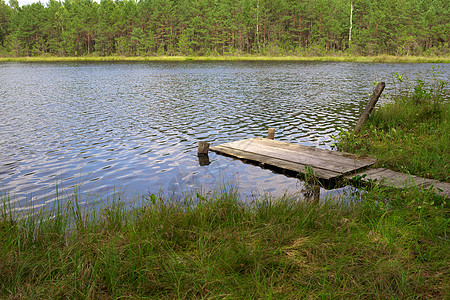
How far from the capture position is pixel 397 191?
17.8 ft

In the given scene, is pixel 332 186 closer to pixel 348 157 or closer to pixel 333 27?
pixel 348 157

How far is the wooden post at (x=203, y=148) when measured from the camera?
9.79m

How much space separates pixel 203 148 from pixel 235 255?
656 cm

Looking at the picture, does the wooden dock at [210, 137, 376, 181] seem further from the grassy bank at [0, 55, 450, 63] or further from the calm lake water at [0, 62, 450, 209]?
the grassy bank at [0, 55, 450, 63]

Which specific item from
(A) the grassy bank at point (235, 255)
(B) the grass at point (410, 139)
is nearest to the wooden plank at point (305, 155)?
(B) the grass at point (410, 139)

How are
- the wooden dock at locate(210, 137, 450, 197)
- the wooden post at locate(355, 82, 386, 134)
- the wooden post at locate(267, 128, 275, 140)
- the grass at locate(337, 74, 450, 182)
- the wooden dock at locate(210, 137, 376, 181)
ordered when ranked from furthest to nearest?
1. the wooden post at locate(267, 128, 275, 140)
2. the wooden post at locate(355, 82, 386, 134)
3. the wooden dock at locate(210, 137, 376, 181)
4. the grass at locate(337, 74, 450, 182)
5. the wooden dock at locate(210, 137, 450, 197)

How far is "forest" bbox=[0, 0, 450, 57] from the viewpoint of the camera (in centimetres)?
6656

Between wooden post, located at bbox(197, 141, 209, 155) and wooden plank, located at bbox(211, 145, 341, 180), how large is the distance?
1.12 ft

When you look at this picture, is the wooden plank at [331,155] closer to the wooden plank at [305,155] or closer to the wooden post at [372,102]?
the wooden plank at [305,155]

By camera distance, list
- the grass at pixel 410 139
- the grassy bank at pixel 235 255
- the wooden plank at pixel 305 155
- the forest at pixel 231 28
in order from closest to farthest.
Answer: the grassy bank at pixel 235 255, the grass at pixel 410 139, the wooden plank at pixel 305 155, the forest at pixel 231 28

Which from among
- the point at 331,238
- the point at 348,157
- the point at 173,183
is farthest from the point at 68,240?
the point at 348,157

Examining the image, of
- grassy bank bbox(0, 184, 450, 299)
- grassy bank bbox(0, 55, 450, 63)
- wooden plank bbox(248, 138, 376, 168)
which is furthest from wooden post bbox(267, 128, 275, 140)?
grassy bank bbox(0, 55, 450, 63)

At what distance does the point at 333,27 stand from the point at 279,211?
76197 mm

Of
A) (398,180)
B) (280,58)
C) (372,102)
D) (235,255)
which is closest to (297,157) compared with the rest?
(398,180)
